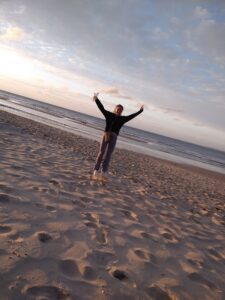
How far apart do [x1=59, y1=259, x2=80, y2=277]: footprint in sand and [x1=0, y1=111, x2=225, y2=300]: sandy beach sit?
0.5 inches

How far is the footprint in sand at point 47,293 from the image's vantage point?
244 cm

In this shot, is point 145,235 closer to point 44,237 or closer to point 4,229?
point 44,237

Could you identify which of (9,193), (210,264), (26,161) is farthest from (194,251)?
(26,161)

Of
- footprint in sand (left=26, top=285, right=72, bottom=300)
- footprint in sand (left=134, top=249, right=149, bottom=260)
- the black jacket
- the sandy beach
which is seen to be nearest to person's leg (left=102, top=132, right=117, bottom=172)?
the black jacket

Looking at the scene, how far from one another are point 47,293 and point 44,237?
1013 mm

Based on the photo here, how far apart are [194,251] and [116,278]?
5.97 feet

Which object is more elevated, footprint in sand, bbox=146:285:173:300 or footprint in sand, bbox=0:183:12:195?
footprint in sand, bbox=0:183:12:195

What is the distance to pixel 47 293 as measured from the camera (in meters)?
2.50

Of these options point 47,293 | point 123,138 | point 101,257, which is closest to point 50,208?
point 101,257

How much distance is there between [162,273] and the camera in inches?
133

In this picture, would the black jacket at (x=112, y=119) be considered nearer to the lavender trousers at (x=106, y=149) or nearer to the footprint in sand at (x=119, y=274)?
the lavender trousers at (x=106, y=149)

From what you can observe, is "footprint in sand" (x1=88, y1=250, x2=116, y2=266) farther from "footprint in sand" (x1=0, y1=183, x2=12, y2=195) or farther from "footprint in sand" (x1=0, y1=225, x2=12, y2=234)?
"footprint in sand" (x1=0, y1=183, x2=12, y2=195)

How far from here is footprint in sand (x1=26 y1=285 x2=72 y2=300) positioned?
2.44 metres

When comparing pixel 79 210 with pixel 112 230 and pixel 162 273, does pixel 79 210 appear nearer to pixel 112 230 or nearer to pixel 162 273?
pixel 112 230
